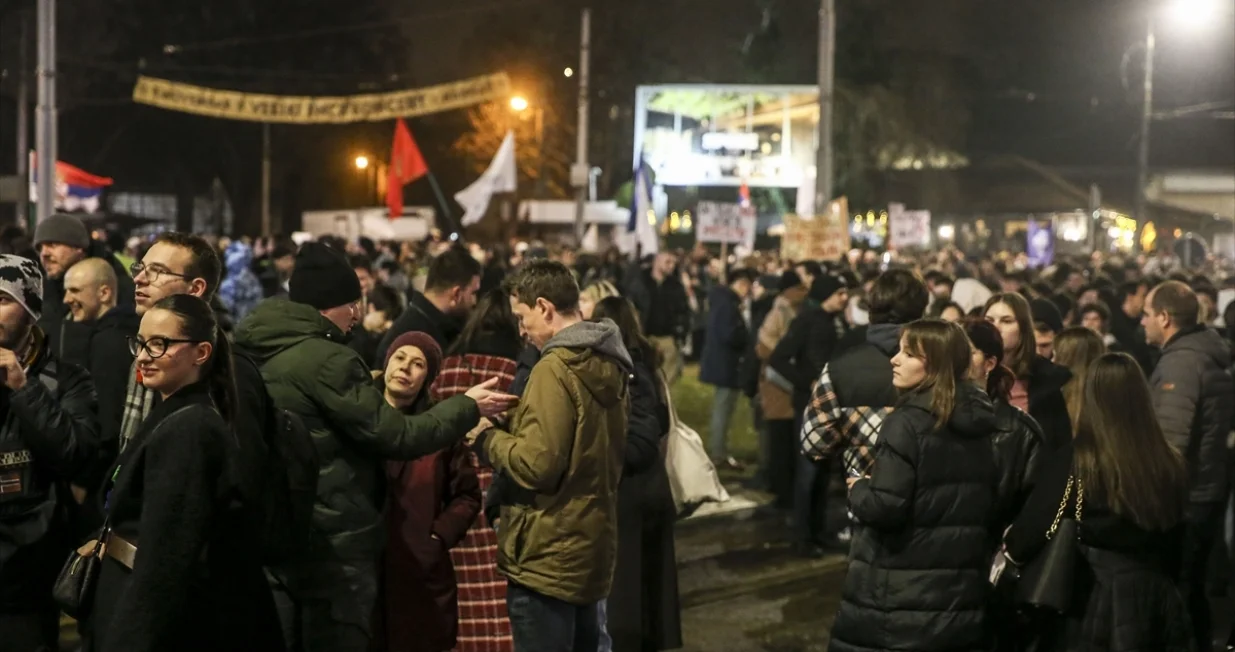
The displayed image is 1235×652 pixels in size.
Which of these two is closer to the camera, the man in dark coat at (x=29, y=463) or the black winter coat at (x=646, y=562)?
the man in dark coat at (x=29, y=463)

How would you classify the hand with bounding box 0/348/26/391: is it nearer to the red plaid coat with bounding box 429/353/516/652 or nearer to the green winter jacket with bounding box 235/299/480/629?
the green winter jacket with bounding box 235/299/480/629

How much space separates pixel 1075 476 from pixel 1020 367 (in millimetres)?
1327

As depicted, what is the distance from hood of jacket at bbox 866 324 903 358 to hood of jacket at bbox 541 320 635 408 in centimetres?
197

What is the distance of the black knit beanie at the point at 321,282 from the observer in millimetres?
4828

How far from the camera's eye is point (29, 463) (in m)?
4.68

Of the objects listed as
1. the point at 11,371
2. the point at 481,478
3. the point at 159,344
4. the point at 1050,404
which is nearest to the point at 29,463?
the point at 11,371

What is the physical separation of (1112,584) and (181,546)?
3708 millimetres

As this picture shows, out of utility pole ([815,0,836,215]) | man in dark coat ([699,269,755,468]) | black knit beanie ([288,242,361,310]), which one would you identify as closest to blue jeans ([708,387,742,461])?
man in dark coat ([699,269,755,468])

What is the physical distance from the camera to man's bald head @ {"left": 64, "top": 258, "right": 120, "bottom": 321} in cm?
640

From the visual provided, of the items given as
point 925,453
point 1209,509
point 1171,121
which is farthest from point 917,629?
point 1171,121

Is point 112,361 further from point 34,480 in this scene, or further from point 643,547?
point 643,547

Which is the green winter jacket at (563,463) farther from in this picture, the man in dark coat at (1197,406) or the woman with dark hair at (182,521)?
the man in dark coat at (1197,406)

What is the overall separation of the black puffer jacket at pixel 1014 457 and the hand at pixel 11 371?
3.43 metres

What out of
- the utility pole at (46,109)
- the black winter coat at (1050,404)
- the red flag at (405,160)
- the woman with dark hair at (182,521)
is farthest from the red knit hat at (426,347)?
the red flag at (405,160)
